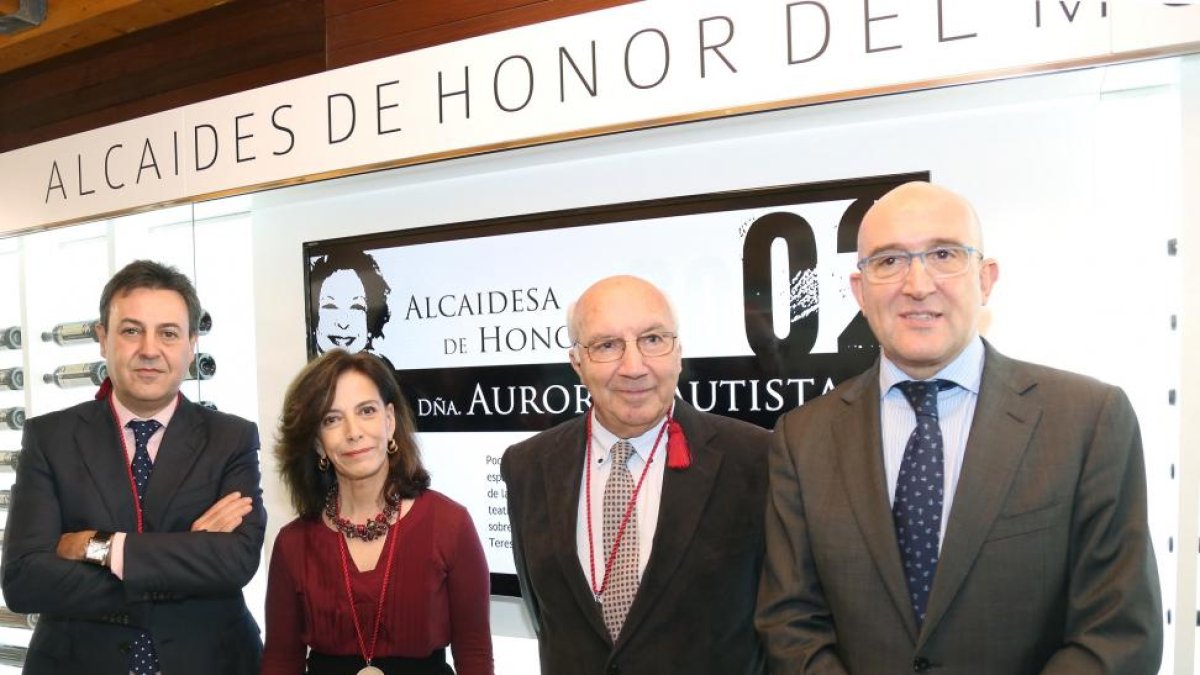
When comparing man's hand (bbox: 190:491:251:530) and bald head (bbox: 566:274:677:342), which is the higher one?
bald head (bbox: 566:274:677:342)

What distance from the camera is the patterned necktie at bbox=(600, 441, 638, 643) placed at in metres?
2.22

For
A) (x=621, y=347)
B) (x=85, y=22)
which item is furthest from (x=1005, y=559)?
(x=85, y=22)

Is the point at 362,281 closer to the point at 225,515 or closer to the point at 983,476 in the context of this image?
the point at 225,515

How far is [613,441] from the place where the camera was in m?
2.34

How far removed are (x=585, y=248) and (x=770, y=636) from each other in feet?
5.47

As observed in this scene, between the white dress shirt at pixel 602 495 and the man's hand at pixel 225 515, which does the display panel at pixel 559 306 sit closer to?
the white dress shirt at pixel 602 495

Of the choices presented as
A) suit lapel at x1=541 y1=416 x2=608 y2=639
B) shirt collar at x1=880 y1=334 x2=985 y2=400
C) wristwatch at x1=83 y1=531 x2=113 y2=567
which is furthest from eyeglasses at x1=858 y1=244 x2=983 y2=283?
wristwatch at x1=83 y1=531 x2=113 y2=567

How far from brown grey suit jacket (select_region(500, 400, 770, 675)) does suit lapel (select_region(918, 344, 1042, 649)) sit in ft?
1.77

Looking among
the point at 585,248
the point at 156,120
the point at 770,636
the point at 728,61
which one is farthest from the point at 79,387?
the point at 770,636

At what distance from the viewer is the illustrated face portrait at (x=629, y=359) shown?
222 cm

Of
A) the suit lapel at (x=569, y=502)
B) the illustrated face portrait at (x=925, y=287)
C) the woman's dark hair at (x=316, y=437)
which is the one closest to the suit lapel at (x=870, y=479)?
the illustrated face portrait at (x=925, y=287)

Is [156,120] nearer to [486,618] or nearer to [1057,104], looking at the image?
[486,618]

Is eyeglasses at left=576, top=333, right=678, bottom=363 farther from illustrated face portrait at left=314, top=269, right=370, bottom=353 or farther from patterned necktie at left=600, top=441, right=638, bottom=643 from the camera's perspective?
illustrated face portrait at left=314, top=269, right=370, bottom=353

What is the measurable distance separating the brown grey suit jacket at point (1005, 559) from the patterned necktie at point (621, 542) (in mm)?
406
